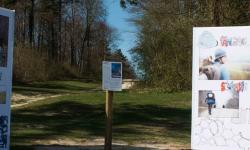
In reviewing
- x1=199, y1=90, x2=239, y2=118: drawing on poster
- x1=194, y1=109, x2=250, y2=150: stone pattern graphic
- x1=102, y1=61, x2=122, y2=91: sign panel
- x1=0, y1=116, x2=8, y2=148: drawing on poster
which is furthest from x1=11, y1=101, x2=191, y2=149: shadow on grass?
x1=199, y1=90, x2=239, y2=118: drawing on poster

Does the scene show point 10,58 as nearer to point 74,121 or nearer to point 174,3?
point 74,121

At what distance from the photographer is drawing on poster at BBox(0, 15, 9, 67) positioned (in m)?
9.97

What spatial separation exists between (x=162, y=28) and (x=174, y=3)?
494 cm

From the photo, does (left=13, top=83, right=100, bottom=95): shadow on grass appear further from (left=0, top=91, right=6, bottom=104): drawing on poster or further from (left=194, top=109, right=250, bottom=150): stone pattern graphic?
(left=0, top=91, right=6, bottom=104): drawing on poster

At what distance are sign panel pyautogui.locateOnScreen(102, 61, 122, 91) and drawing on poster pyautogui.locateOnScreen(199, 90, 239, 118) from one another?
178 centimetres

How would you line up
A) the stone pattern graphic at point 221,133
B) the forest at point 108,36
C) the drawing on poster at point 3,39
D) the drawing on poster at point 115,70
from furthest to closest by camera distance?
the forest at point 108,36, the drawing on poster at point 115,70, the stone pattern graphic at point 221,133, the drawing on poster at point 3,39

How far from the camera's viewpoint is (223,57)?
11008mm

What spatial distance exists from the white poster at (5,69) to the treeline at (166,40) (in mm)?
15809

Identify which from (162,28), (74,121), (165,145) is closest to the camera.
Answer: (165,145)

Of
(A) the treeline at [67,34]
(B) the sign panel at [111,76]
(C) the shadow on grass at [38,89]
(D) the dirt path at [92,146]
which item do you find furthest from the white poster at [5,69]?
(A) the treeline at [67,34]

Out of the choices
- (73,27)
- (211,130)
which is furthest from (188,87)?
(73,27)

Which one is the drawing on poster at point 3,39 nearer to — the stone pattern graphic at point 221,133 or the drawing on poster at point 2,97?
the drawing on poster at point 2,97

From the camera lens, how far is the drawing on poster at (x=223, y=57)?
10.9 m

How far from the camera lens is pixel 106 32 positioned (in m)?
85.9
